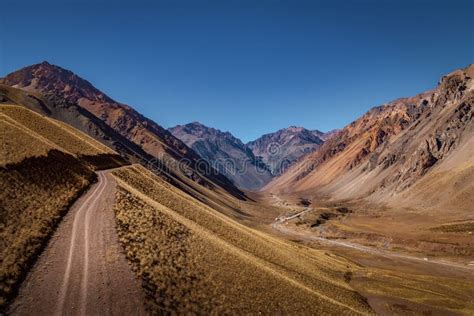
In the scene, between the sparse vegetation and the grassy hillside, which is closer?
the grassy hillside

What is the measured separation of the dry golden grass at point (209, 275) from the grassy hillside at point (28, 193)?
6366mm

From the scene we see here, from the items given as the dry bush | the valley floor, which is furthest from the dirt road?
the valley floor

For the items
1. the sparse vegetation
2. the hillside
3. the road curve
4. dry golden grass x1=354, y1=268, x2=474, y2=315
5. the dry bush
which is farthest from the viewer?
the sparse vegetation

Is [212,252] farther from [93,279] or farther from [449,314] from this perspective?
[449,314]

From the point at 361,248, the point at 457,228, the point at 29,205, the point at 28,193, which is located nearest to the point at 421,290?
the point at 361,248

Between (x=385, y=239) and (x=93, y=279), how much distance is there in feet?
327

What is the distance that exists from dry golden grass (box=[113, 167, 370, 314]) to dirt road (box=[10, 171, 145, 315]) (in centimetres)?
139

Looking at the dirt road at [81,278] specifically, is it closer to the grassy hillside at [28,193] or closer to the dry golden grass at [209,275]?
the grassy hillside at [28,193]

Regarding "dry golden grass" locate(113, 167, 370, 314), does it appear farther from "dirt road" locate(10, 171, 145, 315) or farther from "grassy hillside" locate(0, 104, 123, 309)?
"grassy hillside" locate(0, 104, 123, 309)

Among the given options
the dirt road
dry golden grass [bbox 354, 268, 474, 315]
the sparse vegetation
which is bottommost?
the dirt road

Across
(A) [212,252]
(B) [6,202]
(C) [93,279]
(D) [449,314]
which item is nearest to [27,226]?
(B) [6,202]

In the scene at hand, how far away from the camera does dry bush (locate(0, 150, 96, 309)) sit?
2450 cm

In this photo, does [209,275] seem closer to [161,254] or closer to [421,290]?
[161,254]

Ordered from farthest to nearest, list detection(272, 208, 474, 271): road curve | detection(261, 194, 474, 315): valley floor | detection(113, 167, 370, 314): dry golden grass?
detection(272, 208, 474, 271): road curve < detection(261, 194, 474, 315): valley floor < detection(113, 167, 370, 314): dry golden grass
